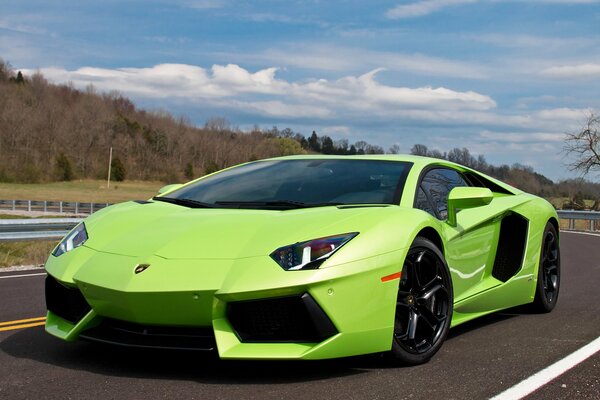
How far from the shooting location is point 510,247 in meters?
5.48

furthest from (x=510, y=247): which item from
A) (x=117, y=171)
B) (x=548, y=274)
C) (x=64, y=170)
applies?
(x=117, y=171)

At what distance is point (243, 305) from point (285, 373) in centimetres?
52

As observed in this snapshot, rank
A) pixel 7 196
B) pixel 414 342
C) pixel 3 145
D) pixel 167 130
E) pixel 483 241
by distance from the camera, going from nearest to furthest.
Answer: pixel 414 342
pixel 483 241
pixel 7 196
pixel 3 145
pixel 167 130

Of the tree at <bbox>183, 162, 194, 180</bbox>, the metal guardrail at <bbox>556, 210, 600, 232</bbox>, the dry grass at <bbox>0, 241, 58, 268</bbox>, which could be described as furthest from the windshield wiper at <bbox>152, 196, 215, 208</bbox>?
the tree at <bbox>183, 162, 194, 180</bbox>

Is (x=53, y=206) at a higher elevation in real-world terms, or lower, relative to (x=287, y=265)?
lower

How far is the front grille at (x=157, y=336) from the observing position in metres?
3.36

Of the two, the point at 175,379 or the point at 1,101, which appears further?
the point at 1,101

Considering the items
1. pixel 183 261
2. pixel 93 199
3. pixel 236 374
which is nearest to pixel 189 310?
pixel 183 261

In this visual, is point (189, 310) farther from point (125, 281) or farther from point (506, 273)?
point (506, 273)

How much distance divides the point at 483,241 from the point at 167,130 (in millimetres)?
111989

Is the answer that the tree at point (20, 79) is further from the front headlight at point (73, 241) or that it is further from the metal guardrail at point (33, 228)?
the front headlight at point (73, 241)

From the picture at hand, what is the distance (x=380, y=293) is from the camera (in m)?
3.59

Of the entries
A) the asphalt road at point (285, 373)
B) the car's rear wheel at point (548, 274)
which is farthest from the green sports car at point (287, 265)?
the car's rear wheel at point (548, 274)

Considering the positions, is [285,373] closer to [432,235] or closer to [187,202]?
[432,235]
